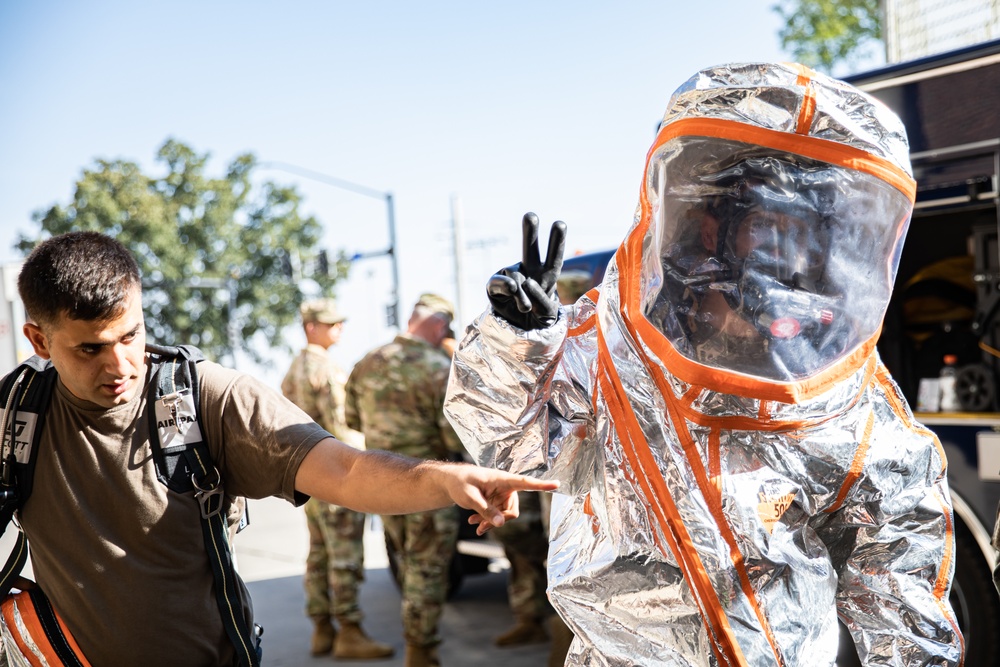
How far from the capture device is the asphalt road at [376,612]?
18.0 ft

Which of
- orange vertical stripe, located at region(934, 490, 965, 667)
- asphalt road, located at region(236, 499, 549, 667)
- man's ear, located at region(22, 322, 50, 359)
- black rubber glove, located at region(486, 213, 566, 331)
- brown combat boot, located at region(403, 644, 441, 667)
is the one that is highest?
black rubber glove, located at region(486, 213, 566, 331)

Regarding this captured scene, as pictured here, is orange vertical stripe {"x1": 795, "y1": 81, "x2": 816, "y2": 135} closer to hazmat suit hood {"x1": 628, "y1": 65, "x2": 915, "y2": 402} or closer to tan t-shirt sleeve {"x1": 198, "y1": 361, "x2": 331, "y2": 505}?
hazmat suit hood {"x1": 628, "y1": 65, "x2": 915, "y2": 402}

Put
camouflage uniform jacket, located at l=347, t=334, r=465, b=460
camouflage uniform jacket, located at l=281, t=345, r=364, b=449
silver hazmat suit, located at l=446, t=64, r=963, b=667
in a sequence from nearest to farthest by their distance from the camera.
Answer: silver hazmat suit, located at l=446, t=64, r=963, b=667, camouflage uniform jacket, located at l=347, t=334, r=465, b=460, camouflage uniform jacket, located at l=281, t=345, r=364, b=449

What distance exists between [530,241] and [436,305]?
340 cm

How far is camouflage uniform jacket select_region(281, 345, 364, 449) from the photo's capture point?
559 cm

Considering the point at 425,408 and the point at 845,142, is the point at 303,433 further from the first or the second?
the point at 425,408

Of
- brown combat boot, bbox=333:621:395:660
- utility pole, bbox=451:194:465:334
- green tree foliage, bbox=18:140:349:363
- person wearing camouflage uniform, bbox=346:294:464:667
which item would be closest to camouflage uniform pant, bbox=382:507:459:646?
person wearing camouflage uniform, bbox=346:294:464:667

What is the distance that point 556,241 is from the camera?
2.06 metres

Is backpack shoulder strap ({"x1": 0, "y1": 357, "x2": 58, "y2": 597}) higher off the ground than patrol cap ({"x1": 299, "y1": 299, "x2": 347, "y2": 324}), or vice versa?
backpack shoulder strap ({"x1": 0, "y1": 357, "x2": 58, "y2": 597})

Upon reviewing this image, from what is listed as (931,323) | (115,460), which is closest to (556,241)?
(115,460)

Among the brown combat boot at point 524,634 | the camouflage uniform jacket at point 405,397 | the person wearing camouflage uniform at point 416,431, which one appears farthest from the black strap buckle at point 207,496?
the brown combat boot at point 524,634

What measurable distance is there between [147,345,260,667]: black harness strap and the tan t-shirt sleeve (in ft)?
0.12

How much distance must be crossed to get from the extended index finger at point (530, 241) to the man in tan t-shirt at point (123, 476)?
19.5 inches

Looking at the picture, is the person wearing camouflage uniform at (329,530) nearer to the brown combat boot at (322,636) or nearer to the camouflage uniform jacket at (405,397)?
the brown combat boot at (322,636)
